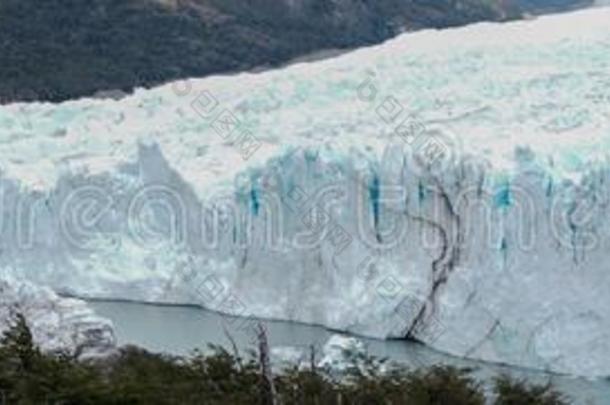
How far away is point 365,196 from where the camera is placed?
12258mm

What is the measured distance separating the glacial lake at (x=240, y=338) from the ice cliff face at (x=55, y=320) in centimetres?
94

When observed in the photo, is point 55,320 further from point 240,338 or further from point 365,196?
point 365,196

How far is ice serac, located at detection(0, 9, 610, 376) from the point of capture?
11.1 metres

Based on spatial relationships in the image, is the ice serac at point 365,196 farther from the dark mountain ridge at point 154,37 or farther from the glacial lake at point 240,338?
the dark mountain ridge at point 154,37

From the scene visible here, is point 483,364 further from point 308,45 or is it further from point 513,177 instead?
point 308,45

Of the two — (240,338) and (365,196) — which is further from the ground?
(365,196)

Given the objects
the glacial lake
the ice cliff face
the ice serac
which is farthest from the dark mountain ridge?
the ice cliff face

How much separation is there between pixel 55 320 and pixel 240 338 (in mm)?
2478

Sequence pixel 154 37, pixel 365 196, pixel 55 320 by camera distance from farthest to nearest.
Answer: pixel 154 37, pixel 365 196, pixel 55 320

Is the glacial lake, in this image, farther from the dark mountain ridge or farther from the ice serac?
the dark mountain ridge

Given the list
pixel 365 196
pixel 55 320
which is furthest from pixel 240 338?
pixel 55 320

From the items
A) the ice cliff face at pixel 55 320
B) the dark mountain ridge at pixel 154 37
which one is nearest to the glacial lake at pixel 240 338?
the ice cliff face at pixel 55 320

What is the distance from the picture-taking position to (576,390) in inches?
408

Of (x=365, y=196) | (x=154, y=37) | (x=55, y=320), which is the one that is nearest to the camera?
(x=55, y=320)
